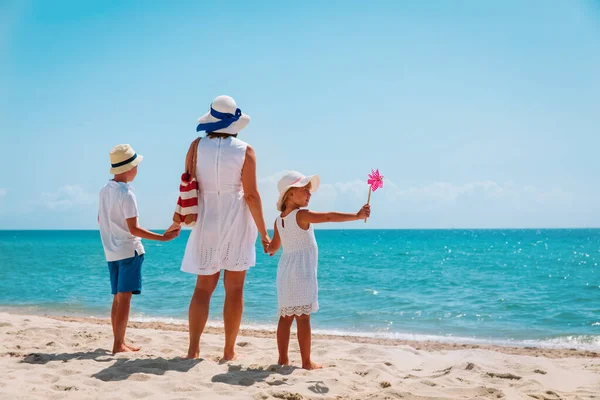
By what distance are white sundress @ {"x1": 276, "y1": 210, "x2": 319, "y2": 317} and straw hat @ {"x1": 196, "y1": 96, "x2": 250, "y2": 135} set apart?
2.90ft

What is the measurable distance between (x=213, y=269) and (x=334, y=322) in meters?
5.92

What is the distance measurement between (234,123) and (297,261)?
1.24 meters

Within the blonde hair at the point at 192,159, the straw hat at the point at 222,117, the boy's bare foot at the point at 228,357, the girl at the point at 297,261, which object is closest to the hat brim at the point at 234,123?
the straw hat at the point at 222,117

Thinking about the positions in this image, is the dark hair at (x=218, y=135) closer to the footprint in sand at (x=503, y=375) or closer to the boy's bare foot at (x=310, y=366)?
the boy's bare foot at (x=310, y=366)

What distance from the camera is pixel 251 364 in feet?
14.9

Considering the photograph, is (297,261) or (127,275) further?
(127,275)

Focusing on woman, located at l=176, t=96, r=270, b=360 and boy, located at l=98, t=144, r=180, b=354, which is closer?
woman, located at l=176, t=96, r=270, b=360

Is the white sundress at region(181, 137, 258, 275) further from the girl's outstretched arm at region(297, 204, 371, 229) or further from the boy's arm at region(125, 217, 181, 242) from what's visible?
the girl's outstretched arm at region(297, 204, 371, 229)

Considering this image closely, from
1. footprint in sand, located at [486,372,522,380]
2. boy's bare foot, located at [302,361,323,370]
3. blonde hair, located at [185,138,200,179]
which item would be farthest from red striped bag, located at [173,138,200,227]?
footprint in sand, located at [486,372,522,380]

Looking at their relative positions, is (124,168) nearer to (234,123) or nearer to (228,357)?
(234,123)

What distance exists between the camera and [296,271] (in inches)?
170

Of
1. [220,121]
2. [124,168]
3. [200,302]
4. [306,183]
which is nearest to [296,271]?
[306,183]

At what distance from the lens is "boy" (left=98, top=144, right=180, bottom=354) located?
481 cm

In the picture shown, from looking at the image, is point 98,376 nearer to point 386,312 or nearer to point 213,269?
point 213,269
